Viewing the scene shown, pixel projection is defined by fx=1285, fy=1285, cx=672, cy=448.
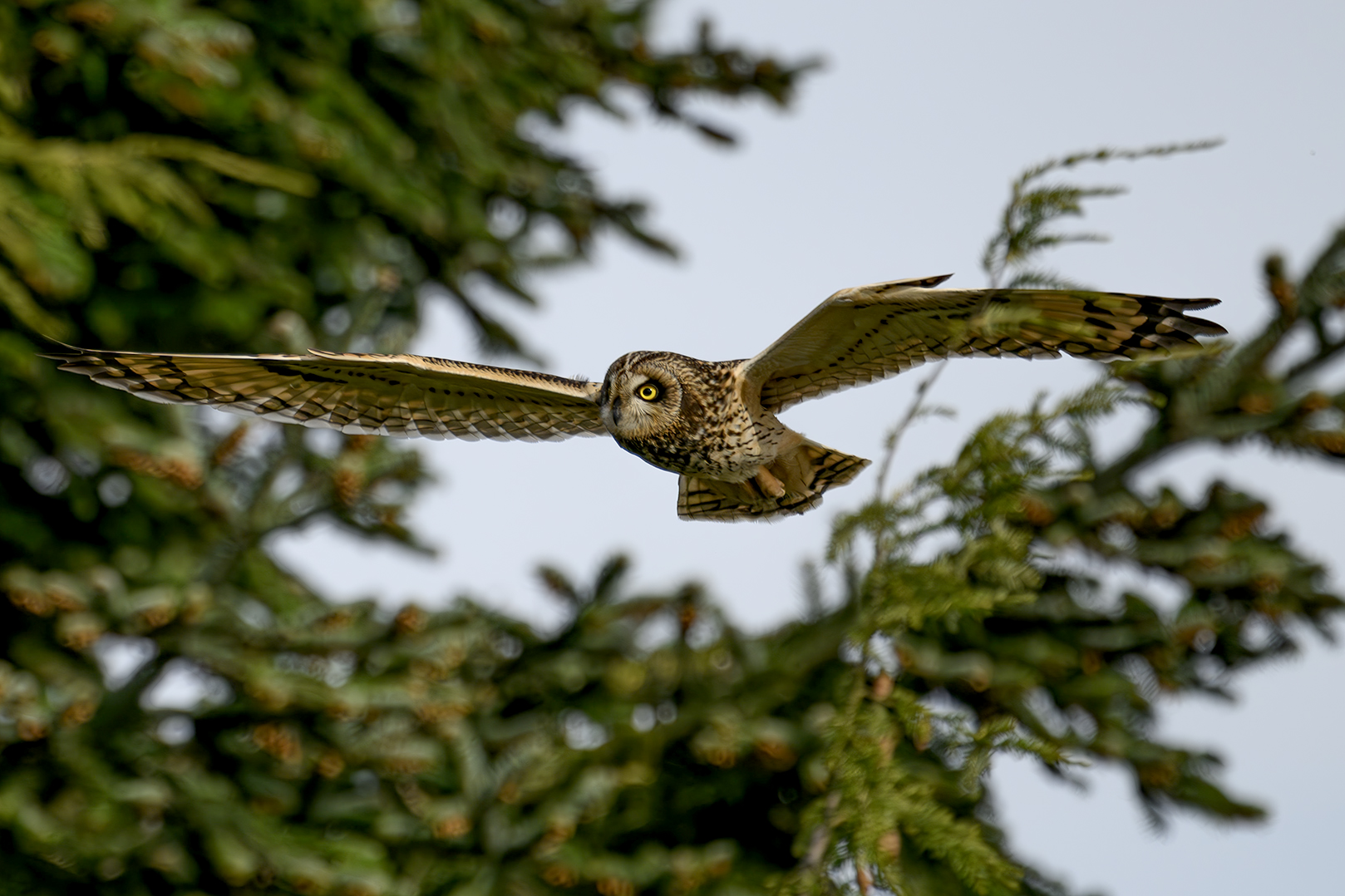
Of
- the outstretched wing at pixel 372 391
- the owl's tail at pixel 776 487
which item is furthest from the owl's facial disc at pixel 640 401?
the owl's tail at pixel 776 487

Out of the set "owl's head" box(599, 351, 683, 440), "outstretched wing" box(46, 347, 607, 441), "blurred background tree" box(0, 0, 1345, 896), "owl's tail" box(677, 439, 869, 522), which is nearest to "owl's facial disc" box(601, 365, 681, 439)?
"owl's head" box(599, 351, 683, 440)

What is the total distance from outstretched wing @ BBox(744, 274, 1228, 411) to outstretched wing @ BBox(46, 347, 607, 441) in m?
0.66

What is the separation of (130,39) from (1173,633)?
4.51 meters

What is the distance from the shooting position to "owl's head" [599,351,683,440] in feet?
10.8

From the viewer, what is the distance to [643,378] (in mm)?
3332

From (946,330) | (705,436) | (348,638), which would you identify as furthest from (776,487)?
(348,638)

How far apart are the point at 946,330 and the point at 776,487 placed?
0.87 m

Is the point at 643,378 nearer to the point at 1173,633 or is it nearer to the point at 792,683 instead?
the point at 792,683

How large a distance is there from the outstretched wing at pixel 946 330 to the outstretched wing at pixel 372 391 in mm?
658

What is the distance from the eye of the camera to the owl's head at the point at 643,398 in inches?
129

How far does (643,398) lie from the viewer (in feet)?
10.9

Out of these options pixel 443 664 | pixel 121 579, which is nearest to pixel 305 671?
pixel 443 664

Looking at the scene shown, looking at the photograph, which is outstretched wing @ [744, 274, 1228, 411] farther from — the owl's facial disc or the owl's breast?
the owl's facial disc

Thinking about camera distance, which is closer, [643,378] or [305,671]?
[643,378]
